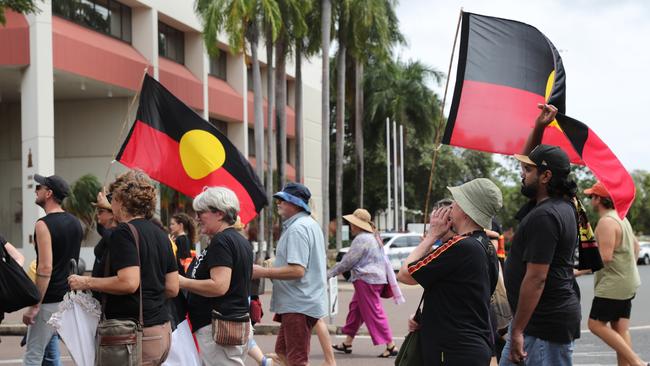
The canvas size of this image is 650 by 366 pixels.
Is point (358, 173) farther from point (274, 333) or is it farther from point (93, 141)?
point (274, 333)

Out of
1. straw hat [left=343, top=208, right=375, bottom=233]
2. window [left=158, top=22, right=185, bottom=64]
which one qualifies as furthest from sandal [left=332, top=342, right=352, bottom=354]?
window [left=158, top=22, right=185, bottom=64]

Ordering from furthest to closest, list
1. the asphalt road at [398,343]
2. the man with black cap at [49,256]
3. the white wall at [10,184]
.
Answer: the white wall at [10,184], the asphalt road at [398,343], the man with black cap at [49,256]

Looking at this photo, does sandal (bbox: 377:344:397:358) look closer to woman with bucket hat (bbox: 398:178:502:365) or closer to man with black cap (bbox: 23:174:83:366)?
man with black cap (bbox: 23:174:83:366)

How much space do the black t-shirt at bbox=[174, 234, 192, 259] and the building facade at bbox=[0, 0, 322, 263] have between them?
44.4ft

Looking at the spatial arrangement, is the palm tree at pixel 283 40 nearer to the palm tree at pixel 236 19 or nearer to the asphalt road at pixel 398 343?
the palm tree at pixel 236 19

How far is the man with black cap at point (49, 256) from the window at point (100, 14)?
21.9 metres

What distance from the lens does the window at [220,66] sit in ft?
124

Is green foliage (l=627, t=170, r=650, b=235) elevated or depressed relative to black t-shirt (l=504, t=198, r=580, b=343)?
depressed

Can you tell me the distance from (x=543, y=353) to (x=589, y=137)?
6.60 feet

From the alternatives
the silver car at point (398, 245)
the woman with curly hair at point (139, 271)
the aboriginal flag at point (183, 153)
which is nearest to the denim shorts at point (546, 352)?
the woman with curly hair at point (139, 271)

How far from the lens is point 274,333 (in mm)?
13211

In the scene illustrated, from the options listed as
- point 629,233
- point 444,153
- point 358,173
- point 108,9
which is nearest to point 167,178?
point 629,233

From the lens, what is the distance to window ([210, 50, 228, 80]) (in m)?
37.7

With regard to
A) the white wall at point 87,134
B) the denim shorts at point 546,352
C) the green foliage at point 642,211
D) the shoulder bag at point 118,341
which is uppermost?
the white wall at point 87,134
